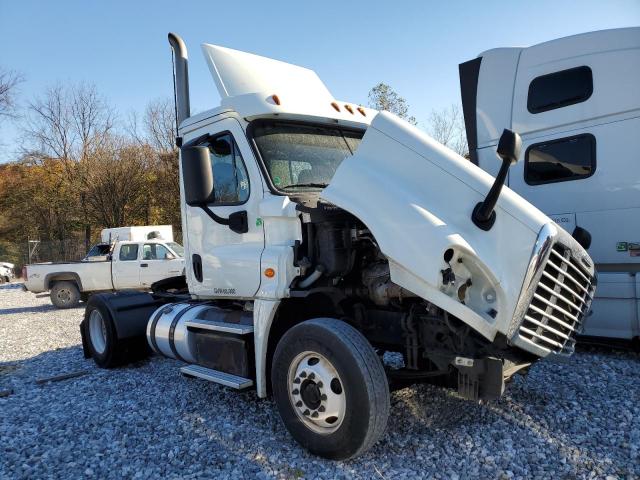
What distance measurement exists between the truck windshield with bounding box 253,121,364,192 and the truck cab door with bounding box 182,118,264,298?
0.15 meters

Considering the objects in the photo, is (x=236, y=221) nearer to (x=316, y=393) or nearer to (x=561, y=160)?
A: (x=316, y=393)

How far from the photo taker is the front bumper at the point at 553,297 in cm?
292

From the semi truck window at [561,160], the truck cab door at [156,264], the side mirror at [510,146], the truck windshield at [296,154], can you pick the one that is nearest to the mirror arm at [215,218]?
the truck windshield at [296,154]

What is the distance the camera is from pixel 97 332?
259 inches

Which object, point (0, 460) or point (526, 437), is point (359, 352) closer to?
point (526, 437)

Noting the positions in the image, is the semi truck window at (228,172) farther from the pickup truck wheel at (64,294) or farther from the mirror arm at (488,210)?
the pickup truck wheel at (64,294)

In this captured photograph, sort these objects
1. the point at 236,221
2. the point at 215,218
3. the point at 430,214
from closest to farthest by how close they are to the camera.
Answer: the point at 430,214
the point at 236,221
the point at 215,218

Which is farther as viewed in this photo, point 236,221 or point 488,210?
point 236,221

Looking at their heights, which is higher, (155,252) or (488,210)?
(488,210)

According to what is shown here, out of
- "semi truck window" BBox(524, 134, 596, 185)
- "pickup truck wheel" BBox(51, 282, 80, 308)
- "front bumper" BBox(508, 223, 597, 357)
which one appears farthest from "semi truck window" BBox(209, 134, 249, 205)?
"pickup truck wheel" BBox(51, 282, 80, 308)

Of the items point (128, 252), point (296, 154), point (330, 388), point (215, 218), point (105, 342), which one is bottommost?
point (105, 342)

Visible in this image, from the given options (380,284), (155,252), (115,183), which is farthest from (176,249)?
(115,183)

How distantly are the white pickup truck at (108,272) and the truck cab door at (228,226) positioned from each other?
942 centimetres

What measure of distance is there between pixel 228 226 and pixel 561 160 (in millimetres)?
4309
